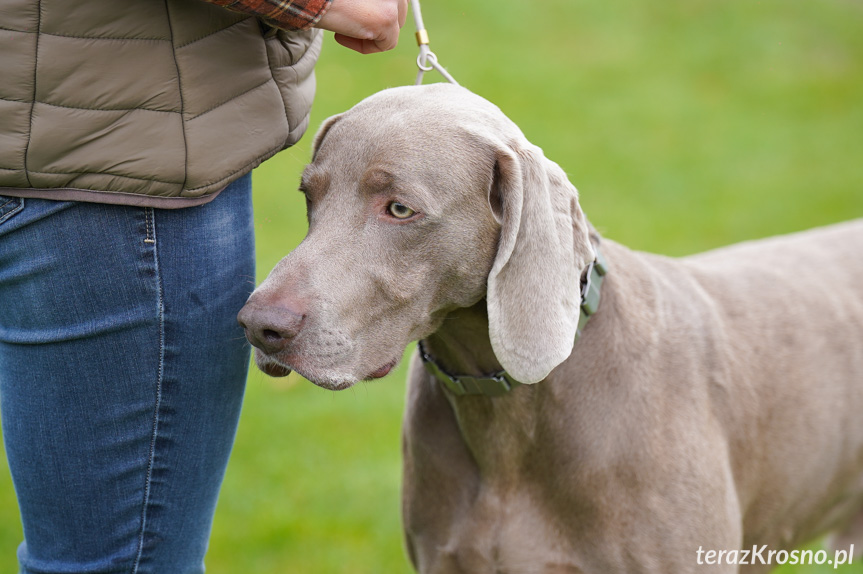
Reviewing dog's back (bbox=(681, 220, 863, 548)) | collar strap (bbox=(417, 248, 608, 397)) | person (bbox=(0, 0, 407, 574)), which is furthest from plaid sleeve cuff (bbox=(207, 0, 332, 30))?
dog's back (bbox=(681, 220, 863, 548))

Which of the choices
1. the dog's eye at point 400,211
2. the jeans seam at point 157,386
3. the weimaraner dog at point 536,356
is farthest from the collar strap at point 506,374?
the jeans seam at point 157,386

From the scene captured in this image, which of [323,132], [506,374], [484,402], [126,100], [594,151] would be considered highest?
[126,100]

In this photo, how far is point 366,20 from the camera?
81.5 inches

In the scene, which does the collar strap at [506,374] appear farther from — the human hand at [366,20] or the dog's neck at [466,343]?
the human hand at [366,20]

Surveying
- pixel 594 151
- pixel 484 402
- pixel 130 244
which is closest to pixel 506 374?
pixel 484 402

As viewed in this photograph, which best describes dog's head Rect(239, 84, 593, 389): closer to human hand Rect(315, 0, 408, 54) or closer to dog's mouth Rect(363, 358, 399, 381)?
dog's mouth Rect(363, 358, 399, 381)

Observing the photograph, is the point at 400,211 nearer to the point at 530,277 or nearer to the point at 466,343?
the point at 530,277

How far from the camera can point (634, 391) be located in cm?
252

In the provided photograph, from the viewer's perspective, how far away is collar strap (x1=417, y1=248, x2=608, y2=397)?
8.12 feet

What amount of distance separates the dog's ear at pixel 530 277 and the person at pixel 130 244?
462 millimetres

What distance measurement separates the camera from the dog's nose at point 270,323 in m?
2.06

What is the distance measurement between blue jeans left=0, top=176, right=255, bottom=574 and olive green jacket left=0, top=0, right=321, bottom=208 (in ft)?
0.24

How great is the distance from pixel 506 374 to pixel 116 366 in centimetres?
98

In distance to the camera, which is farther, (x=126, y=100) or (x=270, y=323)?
(x=270, y=323)
